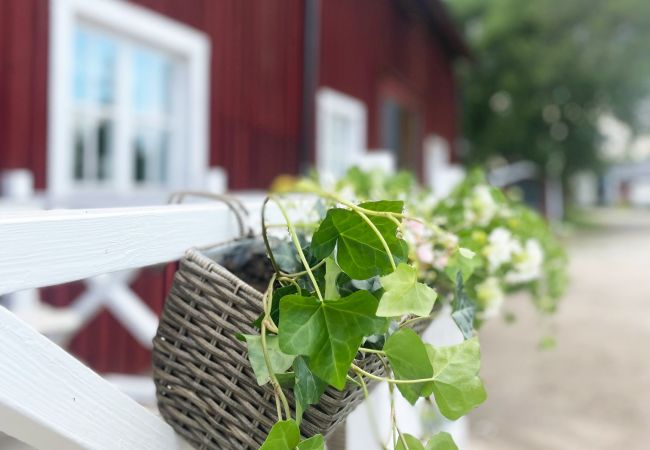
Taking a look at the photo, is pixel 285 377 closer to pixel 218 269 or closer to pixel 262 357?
pixel 262 357

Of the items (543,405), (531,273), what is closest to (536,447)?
(543,405)

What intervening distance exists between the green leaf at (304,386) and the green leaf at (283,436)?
3 cm

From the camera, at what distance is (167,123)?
3.97 meters

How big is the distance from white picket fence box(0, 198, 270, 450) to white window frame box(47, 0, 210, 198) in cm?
229

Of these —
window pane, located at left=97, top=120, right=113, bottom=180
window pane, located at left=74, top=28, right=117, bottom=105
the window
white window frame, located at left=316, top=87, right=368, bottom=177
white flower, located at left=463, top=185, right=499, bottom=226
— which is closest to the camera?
white flower, located at left=463, top=185, right=499, bottom=226

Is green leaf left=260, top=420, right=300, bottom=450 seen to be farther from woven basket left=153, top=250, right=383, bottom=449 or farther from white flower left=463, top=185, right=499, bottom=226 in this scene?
white flower left=463, top=185, right=499, bottom=226

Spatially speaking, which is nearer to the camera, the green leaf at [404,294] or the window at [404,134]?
the green leaf at [404,294]

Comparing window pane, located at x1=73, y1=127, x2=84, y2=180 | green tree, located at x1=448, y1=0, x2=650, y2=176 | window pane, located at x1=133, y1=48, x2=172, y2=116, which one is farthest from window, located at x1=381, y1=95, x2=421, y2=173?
green tree, located at x1=448, y1=0, x2=650, y2=176

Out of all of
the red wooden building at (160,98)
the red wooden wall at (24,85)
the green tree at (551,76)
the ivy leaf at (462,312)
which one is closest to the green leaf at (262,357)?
the ivy leaf at (462,312)

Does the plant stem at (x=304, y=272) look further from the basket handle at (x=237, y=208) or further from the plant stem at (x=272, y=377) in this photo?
the basket handle at (x=237, y=208)

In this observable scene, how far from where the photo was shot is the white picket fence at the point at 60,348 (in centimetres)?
58

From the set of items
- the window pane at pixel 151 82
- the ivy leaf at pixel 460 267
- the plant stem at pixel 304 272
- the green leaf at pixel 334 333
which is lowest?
the green leaf at pixel 334 333

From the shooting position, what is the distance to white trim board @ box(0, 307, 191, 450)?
58cm

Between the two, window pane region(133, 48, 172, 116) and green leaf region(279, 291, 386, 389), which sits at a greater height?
window pane region(133, 48, 172, 116)
